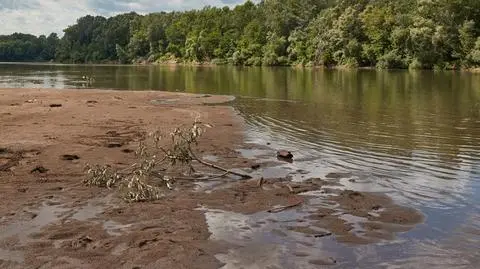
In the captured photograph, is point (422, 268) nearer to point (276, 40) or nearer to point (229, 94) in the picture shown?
point (229, 94)

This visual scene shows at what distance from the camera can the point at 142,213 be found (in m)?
9.98

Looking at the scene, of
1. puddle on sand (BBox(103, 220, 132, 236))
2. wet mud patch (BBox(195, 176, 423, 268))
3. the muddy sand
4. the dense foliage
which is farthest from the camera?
the dense foliage

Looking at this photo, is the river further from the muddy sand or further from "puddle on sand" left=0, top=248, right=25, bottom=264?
"puddle on sand" left=0, top=248, right=25, bottom=264

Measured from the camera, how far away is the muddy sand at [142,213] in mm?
7996

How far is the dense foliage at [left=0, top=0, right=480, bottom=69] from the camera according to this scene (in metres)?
84.4

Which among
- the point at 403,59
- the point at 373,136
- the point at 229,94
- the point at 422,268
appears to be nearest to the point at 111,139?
the point at 373,136

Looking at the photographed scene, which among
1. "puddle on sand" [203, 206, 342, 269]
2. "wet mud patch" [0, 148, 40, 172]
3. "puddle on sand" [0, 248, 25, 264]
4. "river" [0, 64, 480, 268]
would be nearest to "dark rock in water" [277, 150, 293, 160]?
"river" [0, 64, 480, 268]

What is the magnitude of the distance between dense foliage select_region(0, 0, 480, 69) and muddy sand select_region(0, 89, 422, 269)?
73011mm

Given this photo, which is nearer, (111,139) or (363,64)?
(111,139)

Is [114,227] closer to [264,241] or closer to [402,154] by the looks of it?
[264,241]

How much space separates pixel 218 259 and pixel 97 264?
1.72m

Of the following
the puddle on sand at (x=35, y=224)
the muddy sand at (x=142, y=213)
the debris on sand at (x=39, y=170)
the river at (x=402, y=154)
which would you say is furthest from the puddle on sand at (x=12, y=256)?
the debris on sand at (x=39, y=170)

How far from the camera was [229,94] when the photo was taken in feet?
134

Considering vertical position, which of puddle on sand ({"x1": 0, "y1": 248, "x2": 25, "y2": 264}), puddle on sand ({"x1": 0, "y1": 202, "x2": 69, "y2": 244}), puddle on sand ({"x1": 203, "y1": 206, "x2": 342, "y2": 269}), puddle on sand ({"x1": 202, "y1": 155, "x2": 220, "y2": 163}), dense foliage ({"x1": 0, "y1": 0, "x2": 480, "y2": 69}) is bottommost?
puddle on sand ({"x1": 203, "y1": 206, "x2": 342, "y2": 269})
